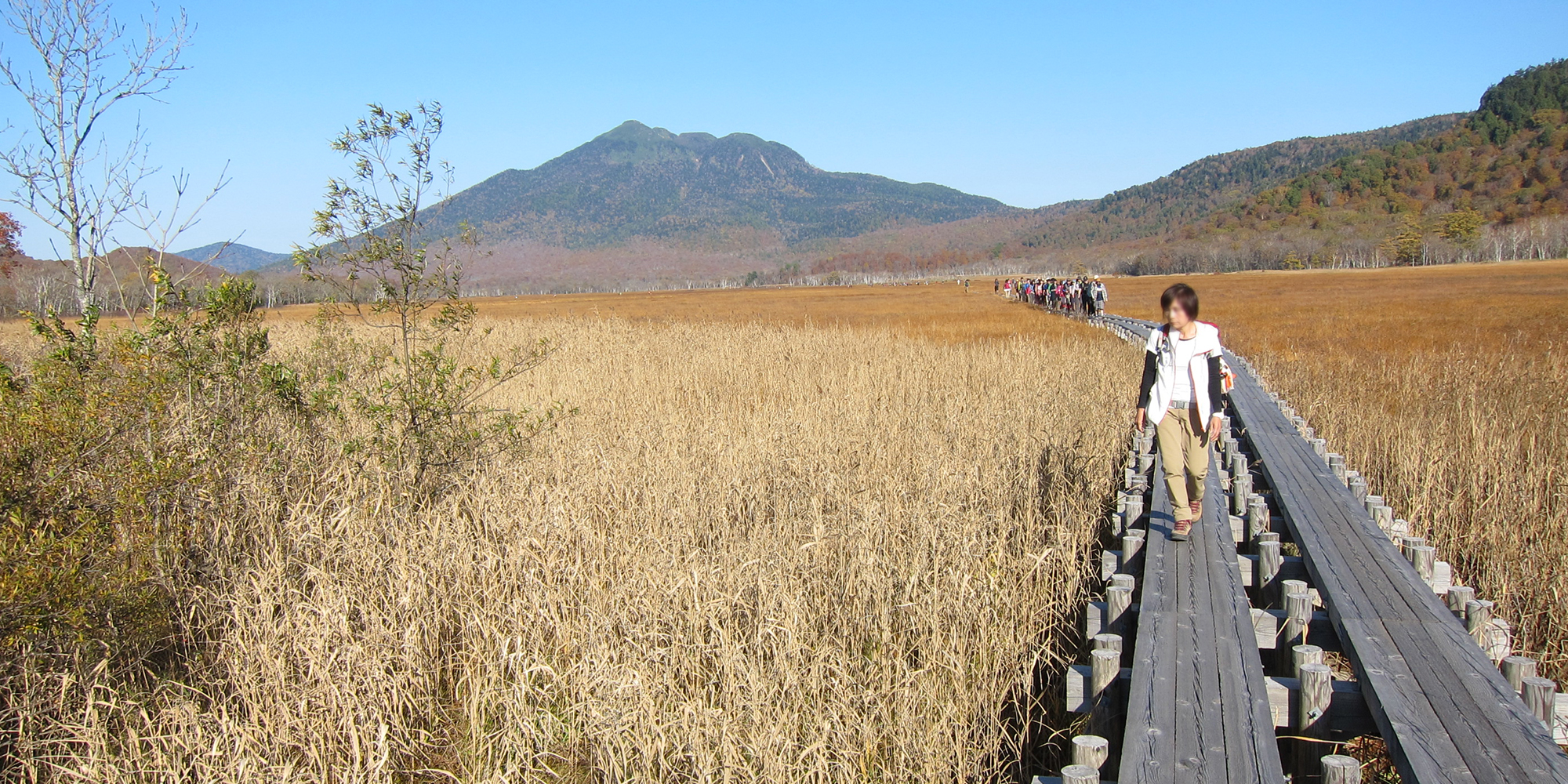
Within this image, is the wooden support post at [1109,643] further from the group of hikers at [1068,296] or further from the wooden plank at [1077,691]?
the group of hikers at [1068,296]

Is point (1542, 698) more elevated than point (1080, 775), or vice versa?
point (1080, 775)

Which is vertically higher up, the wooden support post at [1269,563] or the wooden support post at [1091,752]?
the wooden support post at [1091,752]

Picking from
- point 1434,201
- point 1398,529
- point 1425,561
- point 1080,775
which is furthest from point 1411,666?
point 1434,201

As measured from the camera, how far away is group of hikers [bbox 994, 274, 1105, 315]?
3066 cm

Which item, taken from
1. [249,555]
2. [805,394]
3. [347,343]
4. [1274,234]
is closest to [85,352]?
[249,555]

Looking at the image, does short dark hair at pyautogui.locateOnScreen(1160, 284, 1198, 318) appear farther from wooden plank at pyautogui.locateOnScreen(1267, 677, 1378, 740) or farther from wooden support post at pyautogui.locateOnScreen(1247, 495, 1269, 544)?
wooden plank at pyautogui.locateOnScreen(1267, 677, 1378, 740)

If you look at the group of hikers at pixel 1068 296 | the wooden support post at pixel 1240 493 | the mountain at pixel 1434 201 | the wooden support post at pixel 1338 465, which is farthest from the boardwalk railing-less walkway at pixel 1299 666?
the mountain at pixel 1434 201

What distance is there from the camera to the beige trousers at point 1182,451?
15.4 ft

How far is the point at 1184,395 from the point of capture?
469 cm

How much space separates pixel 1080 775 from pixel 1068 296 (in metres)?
37.1

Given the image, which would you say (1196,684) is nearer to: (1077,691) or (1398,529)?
(1077,691)

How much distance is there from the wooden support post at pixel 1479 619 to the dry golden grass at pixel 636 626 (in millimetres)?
1639

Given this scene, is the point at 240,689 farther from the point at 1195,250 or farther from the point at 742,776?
the point at 1195,250

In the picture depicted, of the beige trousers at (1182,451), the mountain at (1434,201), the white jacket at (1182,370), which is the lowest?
the beige trousers at (1182,451)
